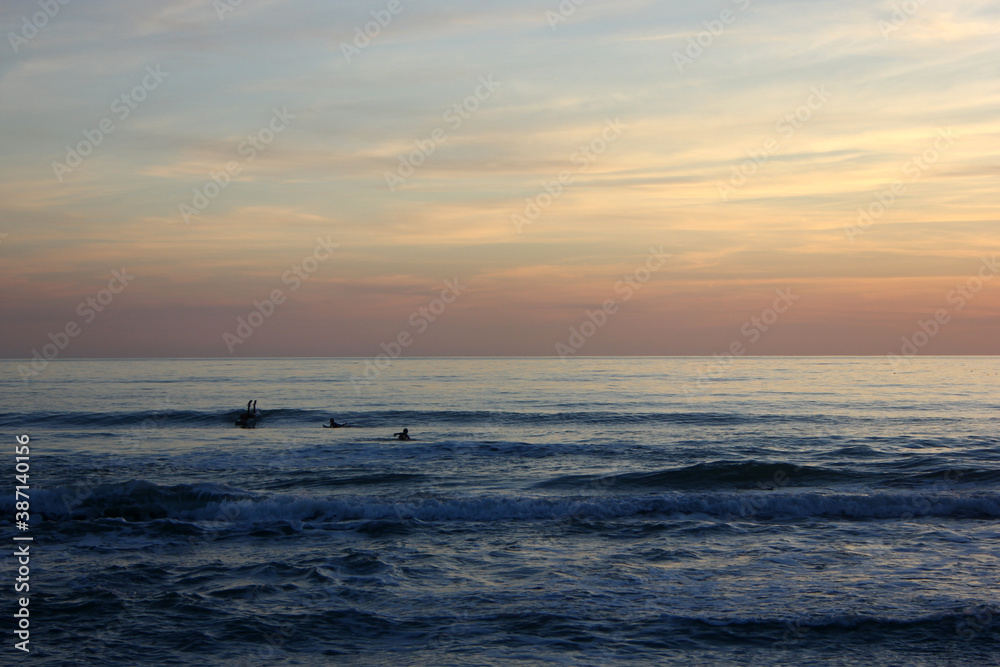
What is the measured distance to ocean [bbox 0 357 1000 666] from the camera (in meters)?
9.63

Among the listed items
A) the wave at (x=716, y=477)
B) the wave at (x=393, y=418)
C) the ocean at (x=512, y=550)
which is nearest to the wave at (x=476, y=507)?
the ocean at (x=512, y=550)

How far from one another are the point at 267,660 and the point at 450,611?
9.17 feet

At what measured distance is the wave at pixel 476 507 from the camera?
17812 millimetres

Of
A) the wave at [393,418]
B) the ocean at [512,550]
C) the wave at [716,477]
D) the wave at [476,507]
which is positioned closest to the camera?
the ocean at [512,550]

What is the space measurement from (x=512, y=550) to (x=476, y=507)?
4.24 metres

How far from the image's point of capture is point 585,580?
1223 cm

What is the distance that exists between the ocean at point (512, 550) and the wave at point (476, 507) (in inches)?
3.1

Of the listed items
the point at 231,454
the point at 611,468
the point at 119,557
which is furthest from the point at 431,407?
the point at 119,557

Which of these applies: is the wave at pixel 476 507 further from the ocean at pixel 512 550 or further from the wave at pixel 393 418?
the wave at pixel 393 418

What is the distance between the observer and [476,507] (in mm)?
18484

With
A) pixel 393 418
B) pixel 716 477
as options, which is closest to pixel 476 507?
pixel 716 477

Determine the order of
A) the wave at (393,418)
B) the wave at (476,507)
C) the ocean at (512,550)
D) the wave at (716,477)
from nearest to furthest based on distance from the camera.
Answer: the ocean at (512,550) < the wave at (476,507) < the wave at (716,477) < the wave at (393,418)

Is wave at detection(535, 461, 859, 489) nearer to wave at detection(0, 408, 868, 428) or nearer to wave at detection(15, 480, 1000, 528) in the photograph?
wave at detection(15, 480, 1000, 528)

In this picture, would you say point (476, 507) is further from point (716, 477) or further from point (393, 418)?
point (393, 418)
